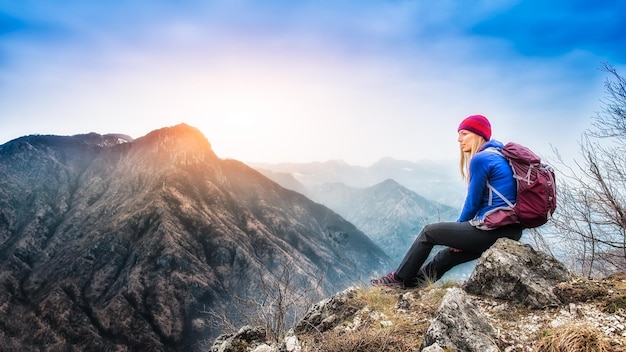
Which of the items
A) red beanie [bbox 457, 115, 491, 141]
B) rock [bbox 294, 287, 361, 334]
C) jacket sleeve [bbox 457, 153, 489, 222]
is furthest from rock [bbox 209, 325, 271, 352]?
red beanie [bbox 457, 115, 491, 141]

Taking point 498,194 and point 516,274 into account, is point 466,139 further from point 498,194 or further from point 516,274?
point 516,274

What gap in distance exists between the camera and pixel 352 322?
3941 millimetres

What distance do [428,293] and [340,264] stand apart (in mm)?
129291

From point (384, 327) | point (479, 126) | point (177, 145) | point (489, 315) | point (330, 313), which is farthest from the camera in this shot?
point (177, 145)

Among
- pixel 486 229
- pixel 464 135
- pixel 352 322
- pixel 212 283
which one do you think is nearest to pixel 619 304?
pixel 486 229

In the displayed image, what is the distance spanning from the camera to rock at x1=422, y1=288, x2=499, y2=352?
9.20ft

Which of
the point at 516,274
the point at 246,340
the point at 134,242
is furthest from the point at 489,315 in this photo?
the point at 134,242

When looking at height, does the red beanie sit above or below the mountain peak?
below

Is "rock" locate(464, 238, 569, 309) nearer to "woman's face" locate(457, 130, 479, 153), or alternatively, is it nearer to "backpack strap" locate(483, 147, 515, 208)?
"backpack strap" locate(483, 147, 515, 208)

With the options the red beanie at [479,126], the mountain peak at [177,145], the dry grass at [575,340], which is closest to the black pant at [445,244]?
the red beanie at [479,126]

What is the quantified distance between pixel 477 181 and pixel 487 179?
10cm

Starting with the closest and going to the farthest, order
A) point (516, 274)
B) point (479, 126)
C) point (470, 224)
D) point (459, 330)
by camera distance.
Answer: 1. point (459, 330)
2. point (516, 274)
3. point (470, 224)
4. point (479, 126)

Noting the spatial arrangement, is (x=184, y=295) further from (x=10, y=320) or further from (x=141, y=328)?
(x=10, y=320)

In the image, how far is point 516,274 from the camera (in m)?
3.61
